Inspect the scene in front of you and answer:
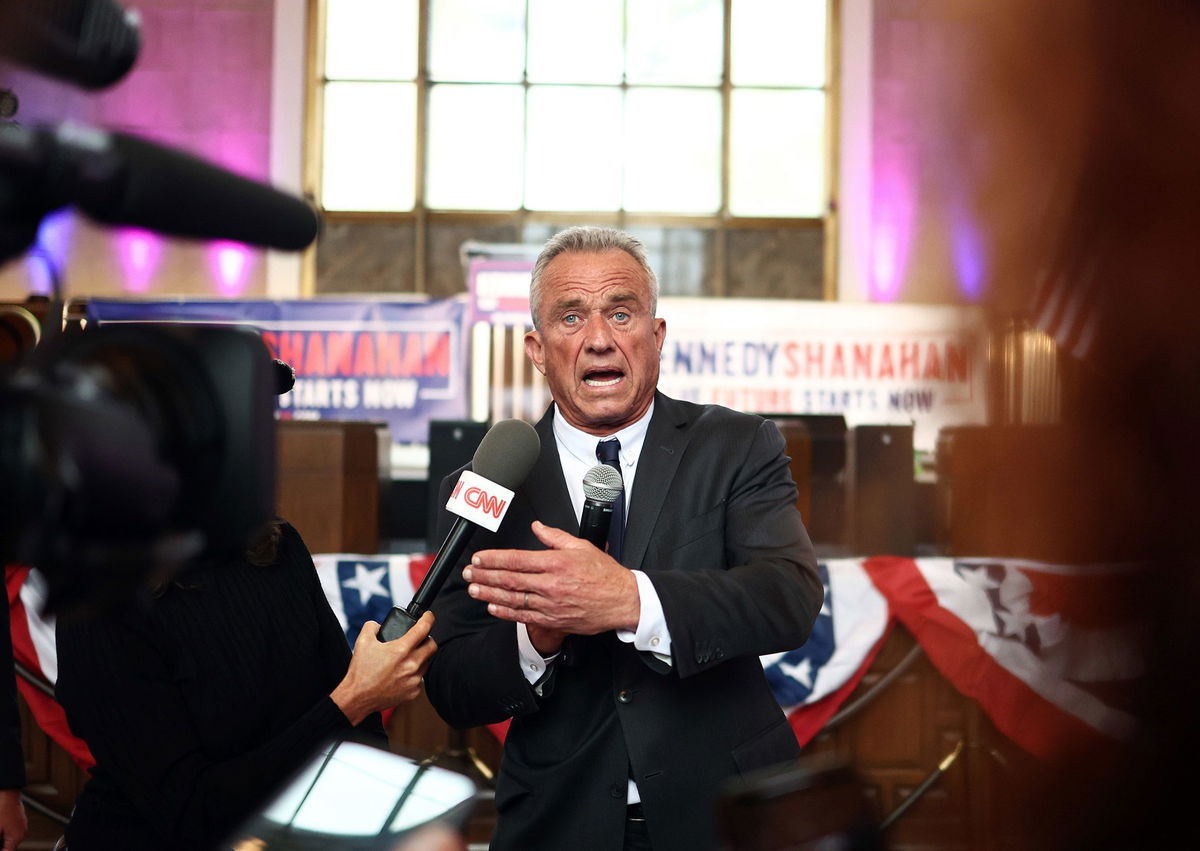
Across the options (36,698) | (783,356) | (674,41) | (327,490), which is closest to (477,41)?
(674,41)

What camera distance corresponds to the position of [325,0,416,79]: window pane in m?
7.85

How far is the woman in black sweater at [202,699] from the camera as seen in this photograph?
143 centimetres

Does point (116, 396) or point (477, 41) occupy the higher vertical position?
point (477, 41)

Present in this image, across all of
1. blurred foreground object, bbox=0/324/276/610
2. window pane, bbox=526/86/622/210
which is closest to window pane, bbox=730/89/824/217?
window pane, bbox=526/86/622/210

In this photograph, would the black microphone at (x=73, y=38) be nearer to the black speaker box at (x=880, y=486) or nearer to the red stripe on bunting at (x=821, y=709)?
the red stripe on bunting at (x=821, y=709)

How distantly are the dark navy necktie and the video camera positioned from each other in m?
1.08

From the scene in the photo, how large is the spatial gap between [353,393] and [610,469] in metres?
4.47

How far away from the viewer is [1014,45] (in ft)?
0.84

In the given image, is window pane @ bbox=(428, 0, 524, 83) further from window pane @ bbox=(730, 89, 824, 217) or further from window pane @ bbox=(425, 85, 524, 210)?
window pane @ bbox=(730, 89, 824, 217)

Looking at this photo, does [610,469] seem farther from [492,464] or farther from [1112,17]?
[1112,17]

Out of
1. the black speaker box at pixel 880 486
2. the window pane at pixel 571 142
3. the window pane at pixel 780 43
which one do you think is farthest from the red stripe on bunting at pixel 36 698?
the window pane at pixel 780 43

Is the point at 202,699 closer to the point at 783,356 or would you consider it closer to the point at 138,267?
the point at 783,356

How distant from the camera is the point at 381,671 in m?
1.51

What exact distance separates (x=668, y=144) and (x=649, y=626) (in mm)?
6900
